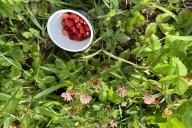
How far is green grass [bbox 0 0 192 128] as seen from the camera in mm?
1681

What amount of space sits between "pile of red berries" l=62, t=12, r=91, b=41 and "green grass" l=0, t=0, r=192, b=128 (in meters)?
0.04

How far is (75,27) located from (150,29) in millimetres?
282

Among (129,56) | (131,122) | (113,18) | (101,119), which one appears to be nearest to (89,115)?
(101,119)

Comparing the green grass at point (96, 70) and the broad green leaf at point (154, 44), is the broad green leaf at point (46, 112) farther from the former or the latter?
the broad green leaf at point (154, 44)

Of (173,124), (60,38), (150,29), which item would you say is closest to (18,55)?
(60,38)

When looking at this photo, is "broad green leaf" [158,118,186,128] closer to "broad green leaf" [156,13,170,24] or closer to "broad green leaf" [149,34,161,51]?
"broad green leaf" [149,34,161,51]

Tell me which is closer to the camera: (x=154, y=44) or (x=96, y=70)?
(x=154, y=44)

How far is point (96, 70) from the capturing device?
1751 millimetres

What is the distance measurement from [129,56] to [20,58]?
42cm

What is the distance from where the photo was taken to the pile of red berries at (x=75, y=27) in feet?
5.64

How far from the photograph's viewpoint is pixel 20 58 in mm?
1771

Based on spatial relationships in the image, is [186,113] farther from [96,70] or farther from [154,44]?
[96,70]

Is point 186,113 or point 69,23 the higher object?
point 69,23

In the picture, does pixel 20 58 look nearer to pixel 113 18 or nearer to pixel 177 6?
pixel 113 18
